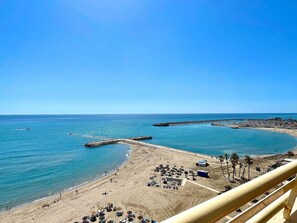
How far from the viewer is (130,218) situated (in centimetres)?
1848

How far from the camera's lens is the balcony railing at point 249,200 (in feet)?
3.47

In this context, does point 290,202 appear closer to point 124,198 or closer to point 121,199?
point 121,199

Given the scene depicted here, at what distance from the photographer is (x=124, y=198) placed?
912 inches

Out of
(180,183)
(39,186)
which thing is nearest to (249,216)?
(180,183)

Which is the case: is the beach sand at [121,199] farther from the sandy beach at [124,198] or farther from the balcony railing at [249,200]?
the balcony railing at [249,200]

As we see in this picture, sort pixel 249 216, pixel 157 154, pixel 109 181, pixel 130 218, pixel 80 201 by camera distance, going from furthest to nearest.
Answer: pixel 157 154 < pixel 109 181 < pixel 80 201 < pixel 130 218 < pixel 249 216

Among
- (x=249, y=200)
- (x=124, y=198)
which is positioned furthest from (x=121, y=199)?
(x=249, y=200)

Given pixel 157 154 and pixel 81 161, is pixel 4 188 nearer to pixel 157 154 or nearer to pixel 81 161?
pixel 81 161

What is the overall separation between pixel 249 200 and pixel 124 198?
79.0 ft

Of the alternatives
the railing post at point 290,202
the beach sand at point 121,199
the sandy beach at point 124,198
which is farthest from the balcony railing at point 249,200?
the beach sand at point 121,199

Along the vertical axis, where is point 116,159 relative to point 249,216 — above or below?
below

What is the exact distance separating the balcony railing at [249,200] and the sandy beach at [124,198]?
17343 millimetres

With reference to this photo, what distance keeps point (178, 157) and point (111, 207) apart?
24623mm

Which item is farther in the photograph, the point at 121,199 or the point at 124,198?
the point at 124,198
